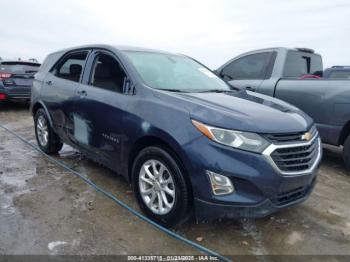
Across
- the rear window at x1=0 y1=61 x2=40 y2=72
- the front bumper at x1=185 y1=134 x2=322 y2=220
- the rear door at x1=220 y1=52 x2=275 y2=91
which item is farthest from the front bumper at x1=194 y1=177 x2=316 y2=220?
the rear window at x1=0 y1=61 x2=40 y2=72

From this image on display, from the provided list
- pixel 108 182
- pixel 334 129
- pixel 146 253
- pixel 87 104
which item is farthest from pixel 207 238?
pixel 334 129

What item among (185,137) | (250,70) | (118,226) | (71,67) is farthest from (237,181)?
(250,70)

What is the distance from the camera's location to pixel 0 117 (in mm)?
9094

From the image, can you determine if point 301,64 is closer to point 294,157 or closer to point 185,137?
point 294,157

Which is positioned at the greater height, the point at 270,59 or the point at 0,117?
the point at 270,59

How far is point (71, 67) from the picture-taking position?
4.61 metres

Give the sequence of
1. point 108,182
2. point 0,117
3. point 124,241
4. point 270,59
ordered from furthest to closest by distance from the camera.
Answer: point 0,117 → point 270,59 → point 108,182 → point 124,241

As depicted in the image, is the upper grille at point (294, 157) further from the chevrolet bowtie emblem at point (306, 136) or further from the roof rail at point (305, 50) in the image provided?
the roof rail at point (305, 50)

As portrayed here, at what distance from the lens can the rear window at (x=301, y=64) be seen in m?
5.76

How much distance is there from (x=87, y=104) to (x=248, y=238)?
234cm

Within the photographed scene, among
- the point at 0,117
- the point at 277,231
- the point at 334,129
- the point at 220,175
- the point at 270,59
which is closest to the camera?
the point at 220,175

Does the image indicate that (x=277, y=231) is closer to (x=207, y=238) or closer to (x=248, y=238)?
(x=248, y=238)

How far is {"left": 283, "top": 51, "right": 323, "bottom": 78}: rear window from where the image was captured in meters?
5.76

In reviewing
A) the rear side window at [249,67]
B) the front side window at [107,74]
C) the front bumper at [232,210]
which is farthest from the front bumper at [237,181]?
the rear side window at [249,67]
